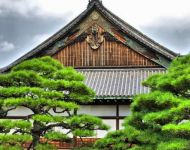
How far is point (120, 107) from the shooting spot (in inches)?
660

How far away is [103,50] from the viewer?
19.3m

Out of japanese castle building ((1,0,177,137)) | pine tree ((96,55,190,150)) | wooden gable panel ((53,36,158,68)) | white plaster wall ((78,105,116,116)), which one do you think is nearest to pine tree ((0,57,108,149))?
pine tree ((96,55,190,150))

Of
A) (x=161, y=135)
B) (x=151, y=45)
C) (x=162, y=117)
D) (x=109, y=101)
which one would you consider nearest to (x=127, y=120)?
(x=161, y=135)

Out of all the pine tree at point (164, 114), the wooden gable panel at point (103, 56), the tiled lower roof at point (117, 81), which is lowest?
the pine tree at point (164, 114)

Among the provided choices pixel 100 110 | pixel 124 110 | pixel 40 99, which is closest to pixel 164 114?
pixel 40 99

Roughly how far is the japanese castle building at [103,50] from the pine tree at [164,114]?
279 inches

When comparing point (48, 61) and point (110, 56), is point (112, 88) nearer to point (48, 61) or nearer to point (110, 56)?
point (110, 56)

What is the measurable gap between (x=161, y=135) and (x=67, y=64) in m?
9.68

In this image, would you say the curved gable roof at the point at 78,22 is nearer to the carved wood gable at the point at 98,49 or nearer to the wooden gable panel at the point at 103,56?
the carved wood gable at the point at 98,49

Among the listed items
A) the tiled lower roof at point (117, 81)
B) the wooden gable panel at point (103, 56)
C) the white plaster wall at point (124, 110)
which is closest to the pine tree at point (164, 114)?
the white plaster wall at point (124, 110)

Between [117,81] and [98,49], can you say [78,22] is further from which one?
[117,81]

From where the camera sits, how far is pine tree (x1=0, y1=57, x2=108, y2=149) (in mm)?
11625

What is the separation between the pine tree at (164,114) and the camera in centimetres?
926

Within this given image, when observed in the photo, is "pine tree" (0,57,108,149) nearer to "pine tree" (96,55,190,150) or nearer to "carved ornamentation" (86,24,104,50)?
"pine tree" (96,55,190,150)
